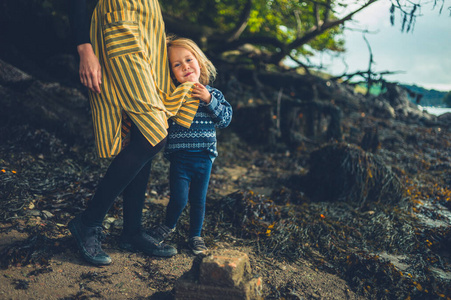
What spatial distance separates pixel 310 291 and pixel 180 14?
381 inches

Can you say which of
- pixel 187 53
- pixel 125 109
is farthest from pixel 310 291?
pixel 187 53

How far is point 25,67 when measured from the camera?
5.62m

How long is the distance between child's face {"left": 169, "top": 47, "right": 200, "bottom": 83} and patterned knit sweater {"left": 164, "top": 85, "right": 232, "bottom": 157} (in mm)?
212

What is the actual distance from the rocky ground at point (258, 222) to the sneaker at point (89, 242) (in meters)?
0.07

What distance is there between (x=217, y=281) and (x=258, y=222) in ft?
5.56

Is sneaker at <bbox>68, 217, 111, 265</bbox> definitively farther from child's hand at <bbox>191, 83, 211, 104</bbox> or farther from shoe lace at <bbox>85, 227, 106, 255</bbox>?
child's hand at <bbox>191, 83, 211, 104</bbox>

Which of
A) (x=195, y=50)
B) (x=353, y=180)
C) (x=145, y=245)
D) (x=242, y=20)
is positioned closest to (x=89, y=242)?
(x=145, y=245)

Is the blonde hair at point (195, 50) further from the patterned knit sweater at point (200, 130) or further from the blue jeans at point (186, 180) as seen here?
the blue jeans at point (186, 180)

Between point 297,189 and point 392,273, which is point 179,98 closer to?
point 392,273

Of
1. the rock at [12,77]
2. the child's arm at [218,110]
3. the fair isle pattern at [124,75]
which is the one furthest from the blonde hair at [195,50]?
the rock at [12,77]

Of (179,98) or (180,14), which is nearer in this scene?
(179,98)

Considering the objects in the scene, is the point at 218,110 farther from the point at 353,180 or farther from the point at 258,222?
the point at 353,180

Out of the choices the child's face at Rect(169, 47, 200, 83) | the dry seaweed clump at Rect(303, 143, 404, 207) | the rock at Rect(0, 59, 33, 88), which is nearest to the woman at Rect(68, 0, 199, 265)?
the child's face at Rect(169, 47, 200, 83)

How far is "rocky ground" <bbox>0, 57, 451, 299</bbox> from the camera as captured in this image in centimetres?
242
